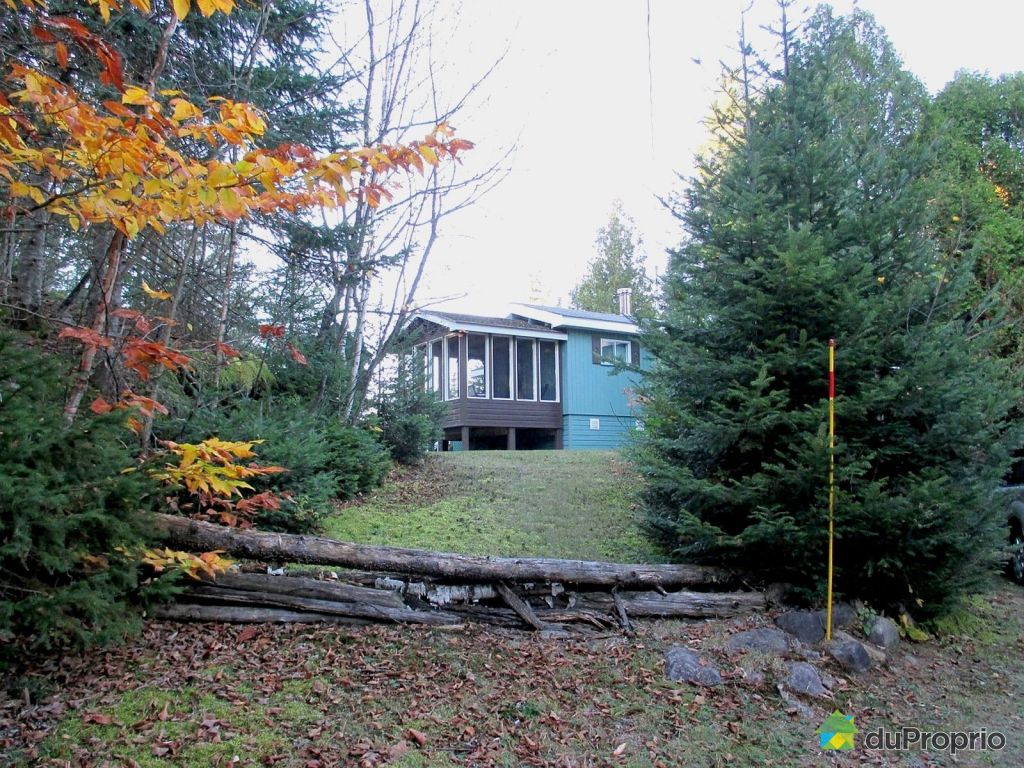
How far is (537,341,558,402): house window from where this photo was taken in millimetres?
21109

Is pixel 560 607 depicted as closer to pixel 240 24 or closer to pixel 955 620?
pixel 955 620

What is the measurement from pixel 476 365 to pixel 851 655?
51.0 feet

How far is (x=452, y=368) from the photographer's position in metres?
20.5

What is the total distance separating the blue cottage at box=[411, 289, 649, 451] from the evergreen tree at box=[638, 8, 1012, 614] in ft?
43.2

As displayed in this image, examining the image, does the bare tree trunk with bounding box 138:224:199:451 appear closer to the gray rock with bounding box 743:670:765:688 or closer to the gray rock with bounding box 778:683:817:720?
the gray rock with bounding box 743:670:765:688

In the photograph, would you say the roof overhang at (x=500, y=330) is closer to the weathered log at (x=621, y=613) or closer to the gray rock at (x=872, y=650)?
the weathered log at (x=621, y=613)

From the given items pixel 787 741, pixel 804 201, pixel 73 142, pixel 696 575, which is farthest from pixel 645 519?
pixel 73 142

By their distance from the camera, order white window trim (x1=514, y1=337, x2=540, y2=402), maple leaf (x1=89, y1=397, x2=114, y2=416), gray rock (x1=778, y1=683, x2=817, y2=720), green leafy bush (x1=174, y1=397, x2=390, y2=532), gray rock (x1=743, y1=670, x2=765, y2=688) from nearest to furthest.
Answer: maple leaf (x1=89, y1=397, x2=114, y2=416) → gray rock (x1=778, y1=683, x2=817, y2=720) → gray rock (x1=743, y1=670, x2=765, y2=688) → green leafy bush (x1=174, y1=397, x2=390, y2=532) → white window trim (x1=514, y1=337, x2=540, y2=402)

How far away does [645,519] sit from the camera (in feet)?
22.2

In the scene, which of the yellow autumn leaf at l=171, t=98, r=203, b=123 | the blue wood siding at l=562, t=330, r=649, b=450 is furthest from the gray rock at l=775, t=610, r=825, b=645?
the blue wood siding at l=562, t=330, r=649, b=450

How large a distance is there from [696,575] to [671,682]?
1.39 metres

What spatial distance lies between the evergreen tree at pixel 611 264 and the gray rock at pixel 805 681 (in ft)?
113

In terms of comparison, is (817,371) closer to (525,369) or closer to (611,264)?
(525,369)

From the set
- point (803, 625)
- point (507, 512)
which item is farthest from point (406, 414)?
point (803, 625)
